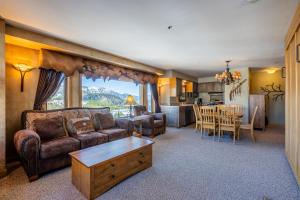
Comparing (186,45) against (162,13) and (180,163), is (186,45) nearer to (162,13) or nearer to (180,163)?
(162,13)

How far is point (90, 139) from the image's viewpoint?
2941 mm

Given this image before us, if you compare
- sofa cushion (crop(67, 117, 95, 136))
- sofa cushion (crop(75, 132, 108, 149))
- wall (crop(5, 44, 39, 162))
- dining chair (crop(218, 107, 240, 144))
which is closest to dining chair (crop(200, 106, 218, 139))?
dining chair (crop(218, 107, 240, 144))

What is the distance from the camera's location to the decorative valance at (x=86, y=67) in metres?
3.26

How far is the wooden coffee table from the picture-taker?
72.9 inches

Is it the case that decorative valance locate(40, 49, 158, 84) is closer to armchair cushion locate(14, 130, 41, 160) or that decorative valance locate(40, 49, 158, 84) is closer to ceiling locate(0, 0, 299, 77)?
ceiling locate(0, 0, 299, 77)

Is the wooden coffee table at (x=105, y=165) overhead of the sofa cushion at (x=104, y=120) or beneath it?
beneath

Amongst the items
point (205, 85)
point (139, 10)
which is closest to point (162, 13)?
point (139, 10)

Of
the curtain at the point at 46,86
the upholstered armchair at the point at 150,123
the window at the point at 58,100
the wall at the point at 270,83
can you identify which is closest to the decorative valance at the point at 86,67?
the curtain at the point at 46,86

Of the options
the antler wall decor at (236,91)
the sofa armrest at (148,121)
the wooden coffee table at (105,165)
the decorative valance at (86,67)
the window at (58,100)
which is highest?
the decorative valance at (86,67)

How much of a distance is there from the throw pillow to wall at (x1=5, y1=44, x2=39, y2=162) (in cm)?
138

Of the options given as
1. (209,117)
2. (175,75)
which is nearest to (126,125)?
(209,117)

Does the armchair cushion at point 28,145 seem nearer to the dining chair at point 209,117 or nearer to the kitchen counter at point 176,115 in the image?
the dining chair at point 209,117

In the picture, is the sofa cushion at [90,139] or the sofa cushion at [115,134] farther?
the sofa cushion at [115,134]

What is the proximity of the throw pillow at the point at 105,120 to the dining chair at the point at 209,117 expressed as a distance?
266 cm
